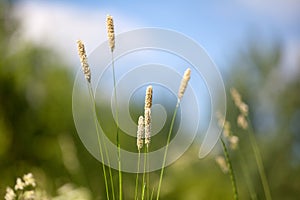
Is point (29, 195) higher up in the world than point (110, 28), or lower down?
lower down

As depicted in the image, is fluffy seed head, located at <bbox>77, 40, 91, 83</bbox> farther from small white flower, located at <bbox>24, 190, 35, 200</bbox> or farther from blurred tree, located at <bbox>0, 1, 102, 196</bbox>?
blurred tree, located at <bbox>0, 1, 102, 196</bbox>

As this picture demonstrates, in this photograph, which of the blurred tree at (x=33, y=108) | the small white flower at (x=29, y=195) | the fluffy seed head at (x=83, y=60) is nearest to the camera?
the fluffy seed head at (x=83, y=60)

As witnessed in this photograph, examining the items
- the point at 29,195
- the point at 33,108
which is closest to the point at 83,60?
the point at 29,195

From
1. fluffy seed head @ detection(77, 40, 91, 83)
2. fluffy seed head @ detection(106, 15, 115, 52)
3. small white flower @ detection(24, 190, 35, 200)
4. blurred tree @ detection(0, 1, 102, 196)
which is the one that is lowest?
small white flower @ detection(24, 190, 35, 200)

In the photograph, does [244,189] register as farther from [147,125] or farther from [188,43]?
[147,125]

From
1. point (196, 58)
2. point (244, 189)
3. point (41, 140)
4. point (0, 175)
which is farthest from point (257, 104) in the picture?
point (196, 58)

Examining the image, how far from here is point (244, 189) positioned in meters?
11.9

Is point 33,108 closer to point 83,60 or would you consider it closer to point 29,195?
point 29,195

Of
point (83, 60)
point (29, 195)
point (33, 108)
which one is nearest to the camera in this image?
point (83, 60)

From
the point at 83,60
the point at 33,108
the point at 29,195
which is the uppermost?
the point at 33,108

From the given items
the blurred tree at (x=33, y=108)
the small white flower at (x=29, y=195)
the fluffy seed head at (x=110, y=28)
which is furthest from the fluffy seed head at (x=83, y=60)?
the blurred tree at (x=33, y=108)

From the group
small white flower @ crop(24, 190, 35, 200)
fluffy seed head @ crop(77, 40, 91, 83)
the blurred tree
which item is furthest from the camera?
the blurred tree

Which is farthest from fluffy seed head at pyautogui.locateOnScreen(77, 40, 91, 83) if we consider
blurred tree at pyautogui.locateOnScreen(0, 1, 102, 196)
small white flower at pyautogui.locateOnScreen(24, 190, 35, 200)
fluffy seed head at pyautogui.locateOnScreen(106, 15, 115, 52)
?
blurred tree at pyautogui.locateOnScreen(0, 1, 102, 196)

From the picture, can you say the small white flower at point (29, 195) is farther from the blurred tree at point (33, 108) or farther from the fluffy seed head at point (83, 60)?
the blurred tree at point (33, 108)
